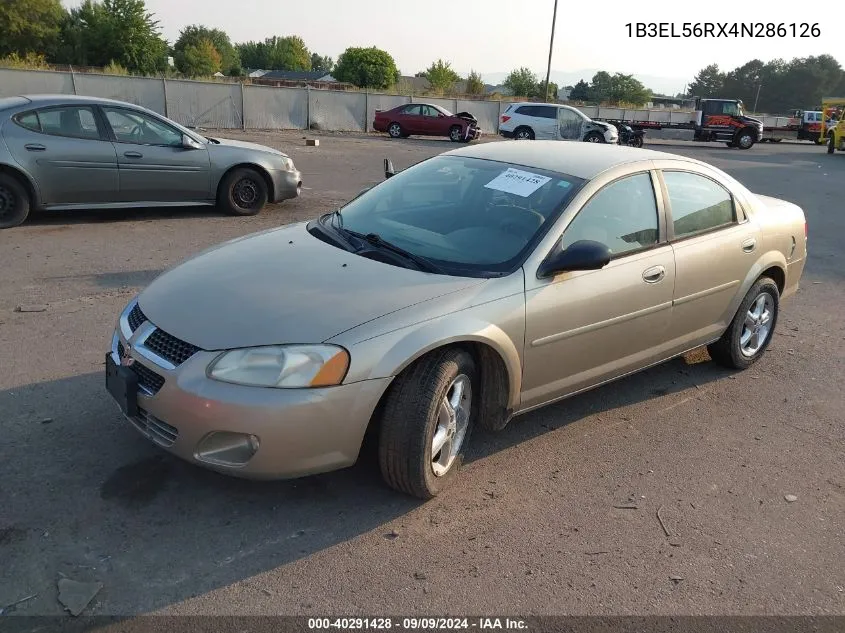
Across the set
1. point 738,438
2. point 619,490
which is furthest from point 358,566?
point 738,438

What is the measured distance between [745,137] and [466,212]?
113ft

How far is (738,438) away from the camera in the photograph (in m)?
4.21

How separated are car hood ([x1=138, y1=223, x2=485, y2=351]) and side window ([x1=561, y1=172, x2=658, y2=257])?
0.80m

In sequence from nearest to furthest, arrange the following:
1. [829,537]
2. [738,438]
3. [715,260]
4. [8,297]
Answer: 1. [829,537]
2. [738,438]
3. [715,260]
4. [8,297]

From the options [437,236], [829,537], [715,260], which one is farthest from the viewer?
[715,260]

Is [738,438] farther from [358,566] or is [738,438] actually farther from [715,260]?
[358,566]

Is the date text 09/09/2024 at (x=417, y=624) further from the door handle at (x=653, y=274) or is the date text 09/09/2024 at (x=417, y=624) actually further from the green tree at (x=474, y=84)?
Answer: the green tree at (x=474, y=84)

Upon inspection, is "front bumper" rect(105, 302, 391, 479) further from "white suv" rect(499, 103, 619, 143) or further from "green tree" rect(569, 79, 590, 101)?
"green tree" rect(569, 79, 590, 101)

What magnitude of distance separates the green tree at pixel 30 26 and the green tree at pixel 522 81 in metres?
45.3

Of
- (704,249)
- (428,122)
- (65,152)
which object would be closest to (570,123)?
(428,122)

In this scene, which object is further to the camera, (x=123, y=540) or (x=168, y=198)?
(x=168, y=198)

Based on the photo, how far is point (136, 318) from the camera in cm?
339

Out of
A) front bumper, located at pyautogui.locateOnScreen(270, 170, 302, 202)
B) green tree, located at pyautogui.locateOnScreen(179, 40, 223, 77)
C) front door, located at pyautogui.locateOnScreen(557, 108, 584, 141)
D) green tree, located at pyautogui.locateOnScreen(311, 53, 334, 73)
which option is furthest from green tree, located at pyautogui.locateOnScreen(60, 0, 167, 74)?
green tree, located at pyautogui.locateOnScreen(311, 53, 334, 73)

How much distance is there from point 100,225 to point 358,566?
710 centimetres
